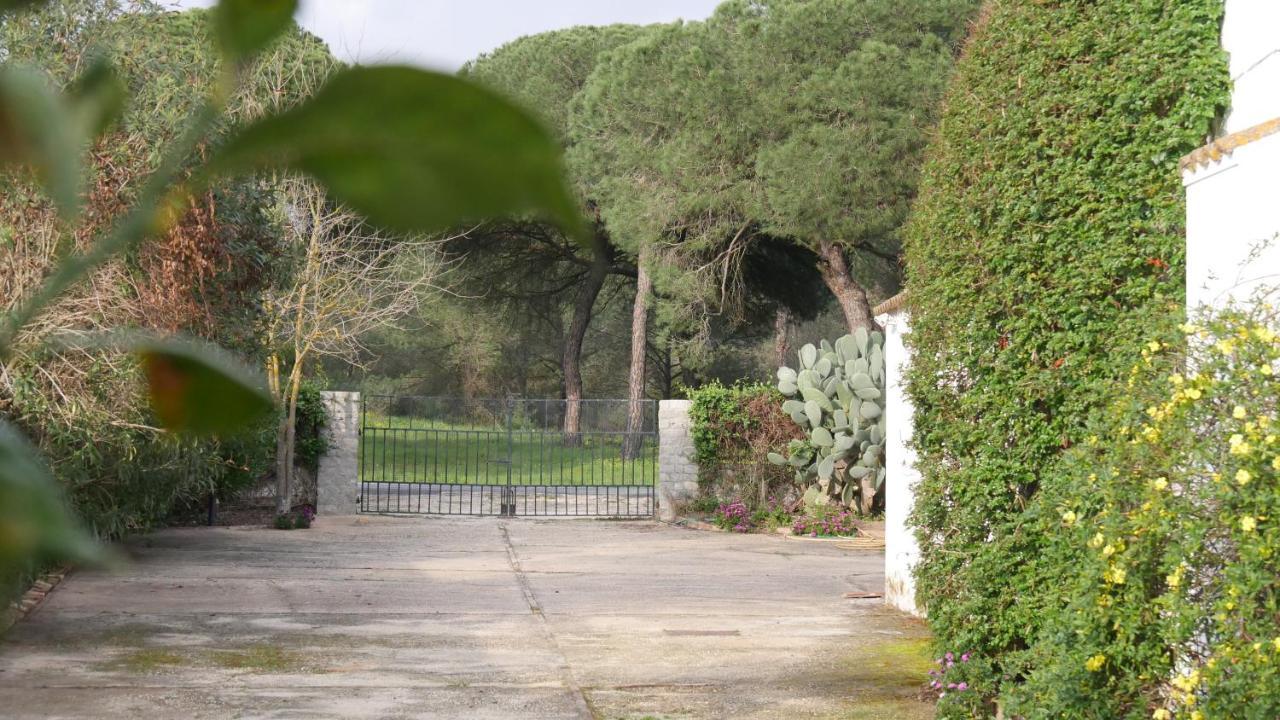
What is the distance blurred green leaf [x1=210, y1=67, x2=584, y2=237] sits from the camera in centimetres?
23

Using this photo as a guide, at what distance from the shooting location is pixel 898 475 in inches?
291

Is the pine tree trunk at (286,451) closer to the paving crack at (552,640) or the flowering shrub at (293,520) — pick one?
the flowering shrub at (293,520)

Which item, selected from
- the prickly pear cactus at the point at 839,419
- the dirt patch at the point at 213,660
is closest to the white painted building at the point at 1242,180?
the dirt patch at the point at 213,660

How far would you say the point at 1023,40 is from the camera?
5.06 metres

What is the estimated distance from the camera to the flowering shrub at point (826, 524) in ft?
39.4

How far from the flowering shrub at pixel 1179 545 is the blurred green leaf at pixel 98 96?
3549mm

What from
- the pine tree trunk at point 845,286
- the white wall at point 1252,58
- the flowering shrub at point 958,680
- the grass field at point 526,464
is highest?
the pine tree trunk at point 845,286

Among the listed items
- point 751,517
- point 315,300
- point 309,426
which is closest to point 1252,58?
Result: point 751,517

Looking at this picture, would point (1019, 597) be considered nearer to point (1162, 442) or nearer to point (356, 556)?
point (1162, 442)

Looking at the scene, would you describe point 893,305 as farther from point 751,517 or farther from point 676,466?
point 676,466

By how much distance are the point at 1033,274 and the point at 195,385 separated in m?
4.88

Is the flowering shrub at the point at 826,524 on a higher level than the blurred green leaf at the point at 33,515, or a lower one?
lower

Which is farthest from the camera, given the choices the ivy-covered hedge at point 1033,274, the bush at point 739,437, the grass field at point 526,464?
the grass field at point 526,464

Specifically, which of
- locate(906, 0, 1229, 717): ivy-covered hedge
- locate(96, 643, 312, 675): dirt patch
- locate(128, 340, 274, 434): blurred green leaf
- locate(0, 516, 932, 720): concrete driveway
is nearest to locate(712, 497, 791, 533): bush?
locate(0, 516, 932, 720): concrete driveway
